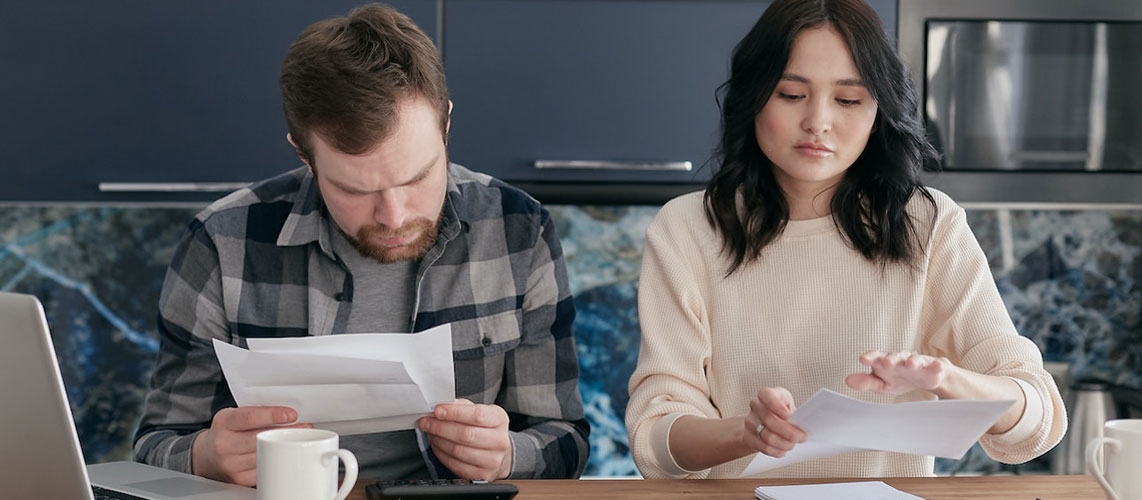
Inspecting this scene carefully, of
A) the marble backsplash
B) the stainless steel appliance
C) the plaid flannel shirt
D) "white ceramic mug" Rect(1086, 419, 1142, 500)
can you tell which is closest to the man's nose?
the plaid flannel shirt

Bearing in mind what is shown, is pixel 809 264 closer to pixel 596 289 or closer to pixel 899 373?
pixel 899 373

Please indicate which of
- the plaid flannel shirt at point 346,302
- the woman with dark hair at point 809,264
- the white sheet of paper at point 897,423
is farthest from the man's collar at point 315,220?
the white sheet of paper at point 897,423

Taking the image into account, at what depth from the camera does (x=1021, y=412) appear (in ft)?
4.16

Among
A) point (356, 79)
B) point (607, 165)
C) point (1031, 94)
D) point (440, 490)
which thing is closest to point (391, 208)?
point (356, 79)

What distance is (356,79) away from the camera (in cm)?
130

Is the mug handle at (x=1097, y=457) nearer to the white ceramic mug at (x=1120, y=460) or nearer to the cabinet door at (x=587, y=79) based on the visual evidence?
the white ceramic mug at (x=1120, y=460)

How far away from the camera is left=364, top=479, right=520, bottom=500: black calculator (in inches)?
42.8

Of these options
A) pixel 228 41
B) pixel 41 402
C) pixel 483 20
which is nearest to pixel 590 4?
pixel 483 20

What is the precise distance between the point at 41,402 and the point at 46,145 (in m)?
1.24

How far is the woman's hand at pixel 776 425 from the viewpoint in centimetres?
111

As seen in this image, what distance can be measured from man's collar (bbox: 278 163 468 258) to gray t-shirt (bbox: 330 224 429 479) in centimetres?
2

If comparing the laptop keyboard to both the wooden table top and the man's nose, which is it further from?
the man's nose

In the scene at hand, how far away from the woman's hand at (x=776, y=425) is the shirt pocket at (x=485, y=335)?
0.43 metres

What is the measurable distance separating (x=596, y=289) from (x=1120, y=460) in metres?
1.43
